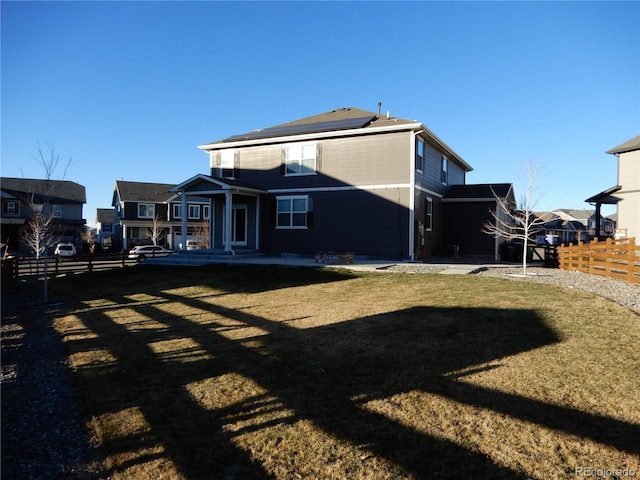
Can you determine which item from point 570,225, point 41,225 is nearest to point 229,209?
point 41,225

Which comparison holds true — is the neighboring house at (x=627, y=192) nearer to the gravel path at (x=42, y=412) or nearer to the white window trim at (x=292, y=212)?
the white window trim at (x=292, y=212)

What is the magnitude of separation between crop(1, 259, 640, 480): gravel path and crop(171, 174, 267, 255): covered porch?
10613mm

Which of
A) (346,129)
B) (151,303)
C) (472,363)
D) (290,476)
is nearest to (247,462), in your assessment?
(290,476)

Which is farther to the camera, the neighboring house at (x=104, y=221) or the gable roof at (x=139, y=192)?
the neighboring house at (x=104, y=221)

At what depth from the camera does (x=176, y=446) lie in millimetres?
3225

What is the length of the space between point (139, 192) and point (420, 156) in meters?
40.3

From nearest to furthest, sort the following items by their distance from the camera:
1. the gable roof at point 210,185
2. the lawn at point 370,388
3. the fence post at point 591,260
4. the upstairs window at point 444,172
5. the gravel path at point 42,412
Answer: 1. the lawn at point 370,388
2. the gravel path at point 42,412
3. the fence post at point 591,260
4. the gable roof at point 210,185
5. the upstairs window at point 444,172

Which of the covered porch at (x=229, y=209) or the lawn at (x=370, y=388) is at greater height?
the covered porch at (x=229, y=209)

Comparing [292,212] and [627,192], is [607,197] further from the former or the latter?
[292,212]

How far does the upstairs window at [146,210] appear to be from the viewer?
4716cm

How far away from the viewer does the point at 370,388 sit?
13.5ft

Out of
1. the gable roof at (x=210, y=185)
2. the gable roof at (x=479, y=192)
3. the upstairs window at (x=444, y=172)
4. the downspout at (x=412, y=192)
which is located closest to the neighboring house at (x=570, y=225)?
the gable roof at (x=479, y=192)

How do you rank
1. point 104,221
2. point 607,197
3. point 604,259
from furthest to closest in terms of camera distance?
point 104,221 < point 607,197 < point 604,259

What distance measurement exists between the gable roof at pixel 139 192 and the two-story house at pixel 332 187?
2977 centimetres
